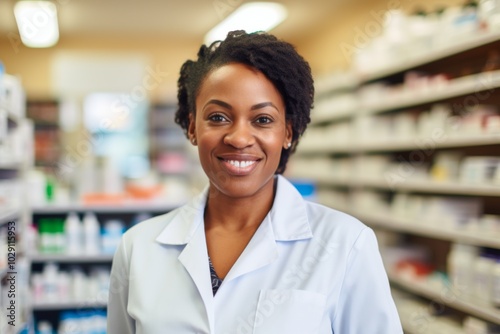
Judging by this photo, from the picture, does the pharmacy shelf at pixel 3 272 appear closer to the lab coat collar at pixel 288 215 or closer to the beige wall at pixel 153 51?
the lab coat collar at pixel 288 215

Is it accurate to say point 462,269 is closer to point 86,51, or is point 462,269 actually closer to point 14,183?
point 14,183

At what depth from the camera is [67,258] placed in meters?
4.34

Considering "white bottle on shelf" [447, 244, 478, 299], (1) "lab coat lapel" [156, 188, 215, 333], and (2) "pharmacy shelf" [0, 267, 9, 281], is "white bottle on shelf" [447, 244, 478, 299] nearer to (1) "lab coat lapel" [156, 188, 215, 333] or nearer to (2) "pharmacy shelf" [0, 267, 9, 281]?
(1) "lab coat lapel" [156, 188, 215, 333]

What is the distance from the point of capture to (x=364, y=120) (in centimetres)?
526

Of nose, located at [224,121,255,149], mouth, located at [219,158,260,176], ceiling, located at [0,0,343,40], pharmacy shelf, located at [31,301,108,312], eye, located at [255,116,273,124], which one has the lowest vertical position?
→ pharmacy shelf, located at [31,301,108,312]

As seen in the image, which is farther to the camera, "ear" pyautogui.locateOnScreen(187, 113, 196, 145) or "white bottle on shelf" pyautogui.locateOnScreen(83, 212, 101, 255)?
"white bottle on shelf" pyautogui.locateOnScreen(83, 212, 101, 255)

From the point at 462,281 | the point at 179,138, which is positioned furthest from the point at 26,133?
the point at 179,138

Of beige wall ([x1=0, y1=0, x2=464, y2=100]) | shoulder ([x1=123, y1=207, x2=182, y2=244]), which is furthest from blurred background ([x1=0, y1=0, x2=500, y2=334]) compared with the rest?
shoulder ([x1=123, y1=207, x2=182, y2=244])

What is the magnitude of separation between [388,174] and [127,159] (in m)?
6.25

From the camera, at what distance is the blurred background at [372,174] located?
336 centimetres

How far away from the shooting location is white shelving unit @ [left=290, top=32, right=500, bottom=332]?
3389 mm

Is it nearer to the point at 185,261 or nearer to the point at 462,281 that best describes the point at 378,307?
the point at 185,261

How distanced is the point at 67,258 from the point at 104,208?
50cm

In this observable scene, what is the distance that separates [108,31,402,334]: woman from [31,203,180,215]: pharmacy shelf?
302cm
